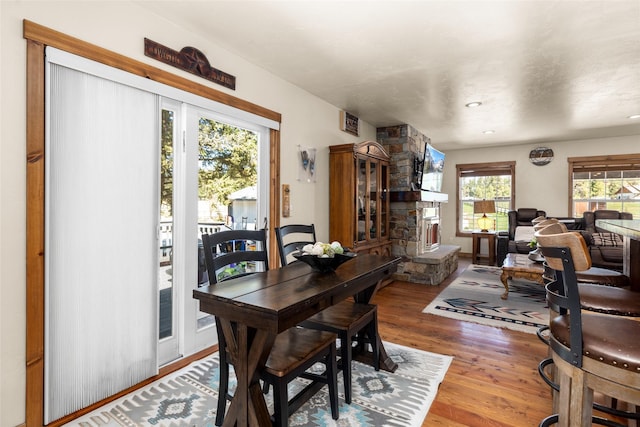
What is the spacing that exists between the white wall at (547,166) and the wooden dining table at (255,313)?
5.74m

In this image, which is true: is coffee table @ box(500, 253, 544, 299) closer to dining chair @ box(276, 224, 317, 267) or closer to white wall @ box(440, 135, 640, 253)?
dining chair @ box(276, 224, 317, 267)

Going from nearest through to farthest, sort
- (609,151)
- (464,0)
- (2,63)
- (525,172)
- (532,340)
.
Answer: (2,63), (464,0), (532,340), (609,151), (525,172)

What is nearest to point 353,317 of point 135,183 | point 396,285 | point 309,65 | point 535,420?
point 535,420

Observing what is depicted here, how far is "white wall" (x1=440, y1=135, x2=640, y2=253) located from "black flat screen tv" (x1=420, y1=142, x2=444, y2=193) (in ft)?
2.61

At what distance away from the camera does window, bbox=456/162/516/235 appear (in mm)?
7031

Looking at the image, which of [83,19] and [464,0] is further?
[464,0]

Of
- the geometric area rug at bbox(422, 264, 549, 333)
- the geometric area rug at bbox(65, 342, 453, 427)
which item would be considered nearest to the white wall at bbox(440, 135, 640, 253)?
the geometric area rug at bbox(422, 264, 549, 333)

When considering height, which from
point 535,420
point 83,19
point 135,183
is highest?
point 83,19

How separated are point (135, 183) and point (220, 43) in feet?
4.30

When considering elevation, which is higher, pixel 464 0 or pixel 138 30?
pixel 464 0

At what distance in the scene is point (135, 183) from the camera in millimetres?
2104

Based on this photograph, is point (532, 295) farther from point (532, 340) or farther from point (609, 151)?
point (609, 151)

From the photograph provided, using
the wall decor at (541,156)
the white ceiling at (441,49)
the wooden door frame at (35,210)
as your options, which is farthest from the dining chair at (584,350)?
the wall decor at (541,156)

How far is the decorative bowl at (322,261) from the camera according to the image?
1.89m
